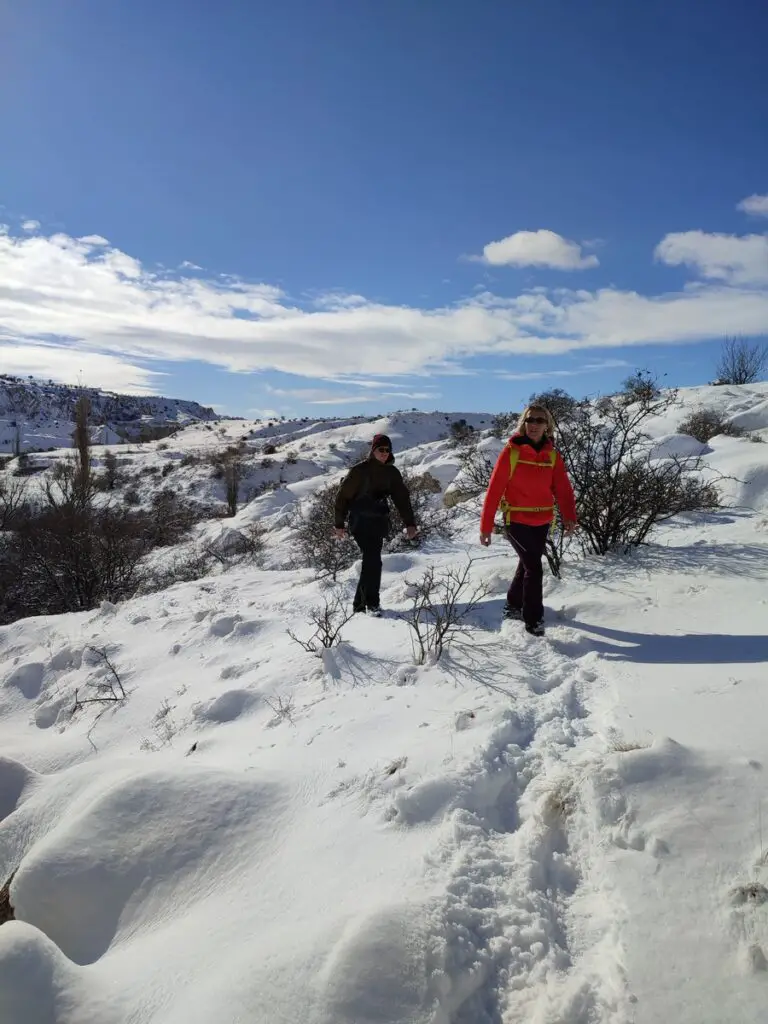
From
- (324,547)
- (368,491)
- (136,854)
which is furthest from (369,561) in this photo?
(324,547)

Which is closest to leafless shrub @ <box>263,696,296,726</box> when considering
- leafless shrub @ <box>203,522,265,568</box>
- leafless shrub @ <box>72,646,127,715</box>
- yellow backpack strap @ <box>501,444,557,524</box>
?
leafless shrub @ <box>72,646,127,715</box>

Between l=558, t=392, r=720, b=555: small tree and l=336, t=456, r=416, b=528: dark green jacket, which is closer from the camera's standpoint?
l=336, t=456, r=416, b=528: dark green jacket

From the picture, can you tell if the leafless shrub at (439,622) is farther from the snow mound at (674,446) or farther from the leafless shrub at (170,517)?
the leafless shrub at (170,517)

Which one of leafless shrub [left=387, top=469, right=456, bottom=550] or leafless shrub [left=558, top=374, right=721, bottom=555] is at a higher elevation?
leafless shrub [left=558, top=374, right=721, bottom=555]

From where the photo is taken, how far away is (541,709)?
9.66 ft

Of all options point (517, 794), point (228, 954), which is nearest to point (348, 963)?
point (228, 954)

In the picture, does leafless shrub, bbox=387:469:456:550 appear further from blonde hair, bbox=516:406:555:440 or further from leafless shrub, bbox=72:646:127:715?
leafless shrub, bbox=72:646:127:715

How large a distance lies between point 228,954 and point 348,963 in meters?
0.44

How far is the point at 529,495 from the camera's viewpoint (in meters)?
4.15

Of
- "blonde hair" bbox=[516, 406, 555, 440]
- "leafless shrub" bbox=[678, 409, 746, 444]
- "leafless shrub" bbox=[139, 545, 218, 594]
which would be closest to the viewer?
"blonde hair" bbox=[516, 406, 555, 440]

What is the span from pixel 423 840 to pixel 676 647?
2462 millimetres

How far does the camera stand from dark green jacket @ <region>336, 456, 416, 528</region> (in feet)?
16.9

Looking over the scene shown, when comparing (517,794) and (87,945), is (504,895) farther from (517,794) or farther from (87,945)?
(87,945)

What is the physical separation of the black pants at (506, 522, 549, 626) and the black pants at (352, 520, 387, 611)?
4.60ft
